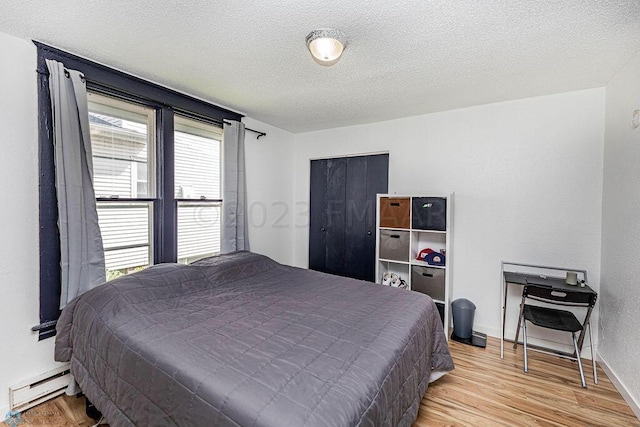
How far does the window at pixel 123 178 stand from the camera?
2309 mm

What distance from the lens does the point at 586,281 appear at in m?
2.58

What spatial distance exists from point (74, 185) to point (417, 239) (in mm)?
3253

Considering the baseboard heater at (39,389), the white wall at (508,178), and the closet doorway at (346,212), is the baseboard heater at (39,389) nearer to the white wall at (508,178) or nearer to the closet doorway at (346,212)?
the closet doorway at (346,212)

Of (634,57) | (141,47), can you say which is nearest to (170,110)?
(141,47)

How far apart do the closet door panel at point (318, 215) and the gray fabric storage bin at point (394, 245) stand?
3.63 ft

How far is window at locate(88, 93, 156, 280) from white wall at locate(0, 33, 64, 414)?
375mm

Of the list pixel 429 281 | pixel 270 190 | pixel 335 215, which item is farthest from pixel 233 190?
pixel 429 281

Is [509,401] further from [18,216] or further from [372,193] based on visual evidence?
[18,216]

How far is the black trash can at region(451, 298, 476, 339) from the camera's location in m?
2.91

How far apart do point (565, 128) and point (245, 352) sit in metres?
3.31

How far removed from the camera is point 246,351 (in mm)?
1405

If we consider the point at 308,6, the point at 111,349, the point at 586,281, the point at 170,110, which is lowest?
the point at 111,349

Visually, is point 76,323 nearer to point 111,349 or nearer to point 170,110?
point 111,349

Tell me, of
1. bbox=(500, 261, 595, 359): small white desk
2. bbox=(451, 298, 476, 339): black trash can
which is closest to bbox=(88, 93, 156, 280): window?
bbox=(451, 298, 476, 339): black trash can
